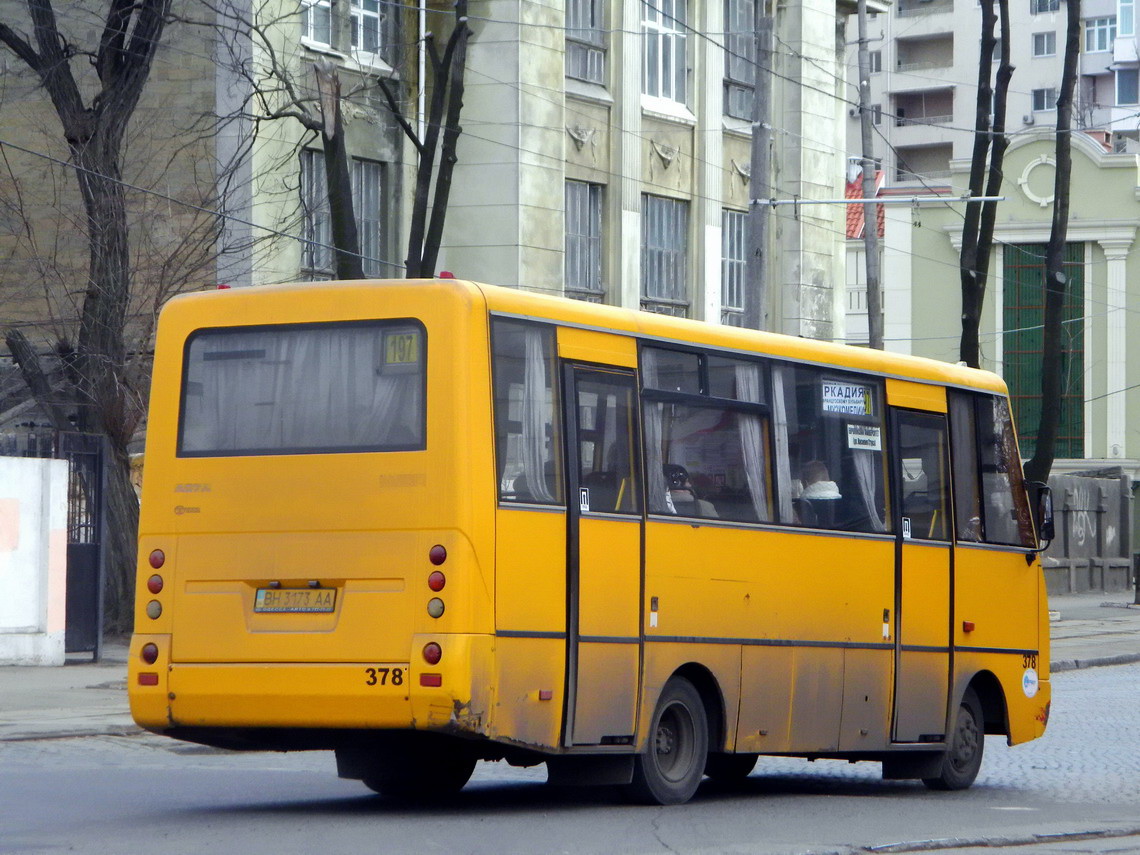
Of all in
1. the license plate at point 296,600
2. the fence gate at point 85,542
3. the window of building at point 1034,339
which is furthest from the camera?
the window of building at point 1034,339

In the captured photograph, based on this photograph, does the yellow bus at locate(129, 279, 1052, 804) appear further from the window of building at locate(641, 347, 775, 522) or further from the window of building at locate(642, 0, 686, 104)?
the window of building at locate(642, 0, 686, 104)

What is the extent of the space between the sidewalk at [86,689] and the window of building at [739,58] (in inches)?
453

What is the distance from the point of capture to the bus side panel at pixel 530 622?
9812mm

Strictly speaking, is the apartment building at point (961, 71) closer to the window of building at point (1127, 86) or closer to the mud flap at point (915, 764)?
the window of building at point (1127, 86)

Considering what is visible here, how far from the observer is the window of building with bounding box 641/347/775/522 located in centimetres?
1102

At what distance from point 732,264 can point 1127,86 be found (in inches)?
2074

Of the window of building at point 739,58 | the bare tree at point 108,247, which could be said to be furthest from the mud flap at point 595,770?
the window of building at point 739,58

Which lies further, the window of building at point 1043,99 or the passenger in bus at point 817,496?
the window of building at point 1043,99

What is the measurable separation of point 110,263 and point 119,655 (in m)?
4.95

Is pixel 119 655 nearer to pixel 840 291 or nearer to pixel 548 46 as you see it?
pixel 548 46

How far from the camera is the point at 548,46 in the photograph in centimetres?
3044

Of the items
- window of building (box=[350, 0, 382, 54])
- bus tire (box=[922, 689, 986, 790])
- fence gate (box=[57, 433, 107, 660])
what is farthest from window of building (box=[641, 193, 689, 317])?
bus tire (box=[922, 689, 986, 790])

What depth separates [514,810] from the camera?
1064 centimetres

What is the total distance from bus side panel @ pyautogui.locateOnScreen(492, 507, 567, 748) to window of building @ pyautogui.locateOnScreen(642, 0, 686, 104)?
2420 cm
